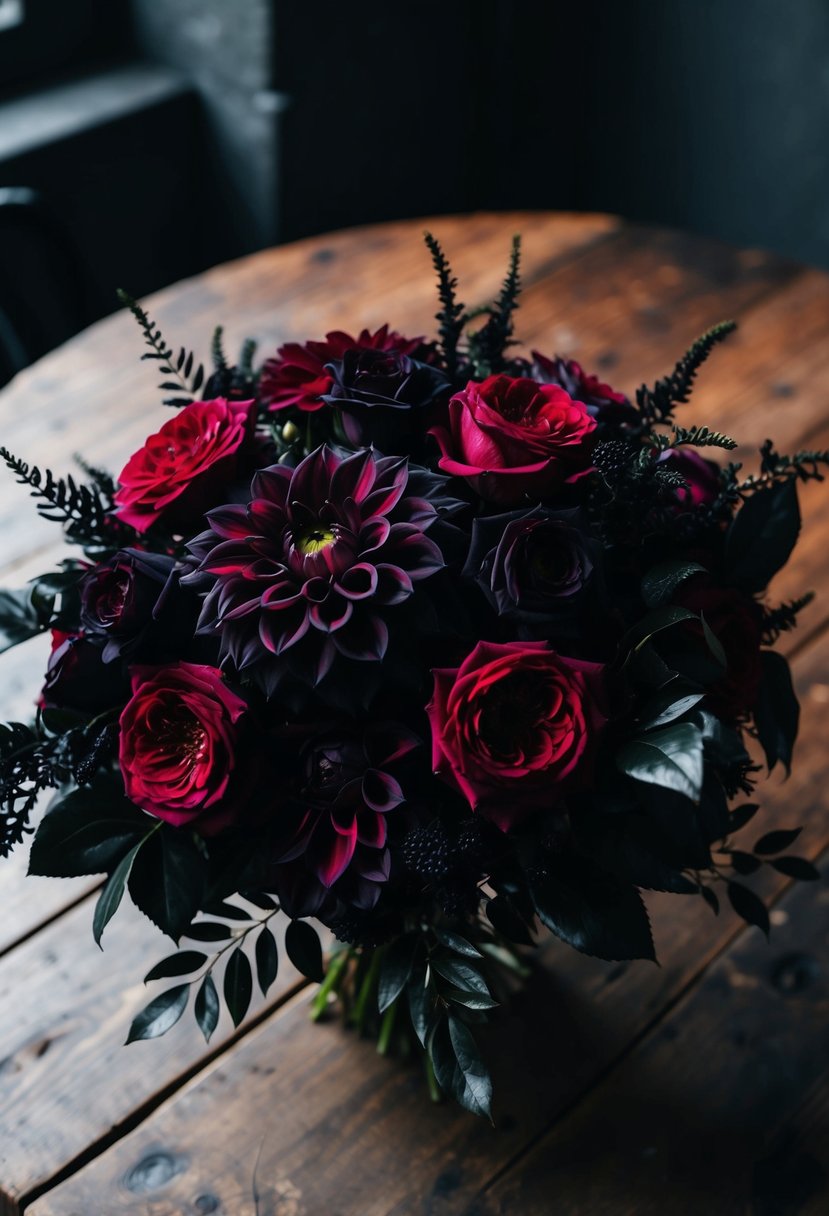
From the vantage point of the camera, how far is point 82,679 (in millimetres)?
657

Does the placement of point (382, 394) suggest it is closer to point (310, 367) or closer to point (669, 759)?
point (310, 367)

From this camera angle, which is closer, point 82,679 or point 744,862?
point 82,679

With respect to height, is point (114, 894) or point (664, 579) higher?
point (664, 579)

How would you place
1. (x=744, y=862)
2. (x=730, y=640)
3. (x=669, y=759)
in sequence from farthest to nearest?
1. (x=744, y=862)
2. (x=730, y=640)
3. (x=669, y=759)

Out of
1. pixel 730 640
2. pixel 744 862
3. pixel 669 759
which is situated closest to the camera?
pixel 669 759

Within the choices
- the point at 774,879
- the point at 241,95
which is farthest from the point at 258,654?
the point at 241,95

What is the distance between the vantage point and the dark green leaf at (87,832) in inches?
25.8

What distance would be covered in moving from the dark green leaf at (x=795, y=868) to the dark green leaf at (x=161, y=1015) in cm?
39

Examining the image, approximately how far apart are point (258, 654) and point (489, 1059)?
399mm

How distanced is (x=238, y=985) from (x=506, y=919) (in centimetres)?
16

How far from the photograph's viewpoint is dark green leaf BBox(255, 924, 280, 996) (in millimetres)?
692

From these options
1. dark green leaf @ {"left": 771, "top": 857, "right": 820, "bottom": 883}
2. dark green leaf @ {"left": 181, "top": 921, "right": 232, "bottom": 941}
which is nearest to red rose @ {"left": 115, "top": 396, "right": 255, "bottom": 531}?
dark green leaf @ {"left": 181, "top": 921, "right": 232, "bottom": 941}

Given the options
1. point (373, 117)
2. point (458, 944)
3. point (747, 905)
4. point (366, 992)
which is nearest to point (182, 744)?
point (458, 944)

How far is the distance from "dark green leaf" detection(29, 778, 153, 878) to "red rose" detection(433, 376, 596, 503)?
0.84 feet
